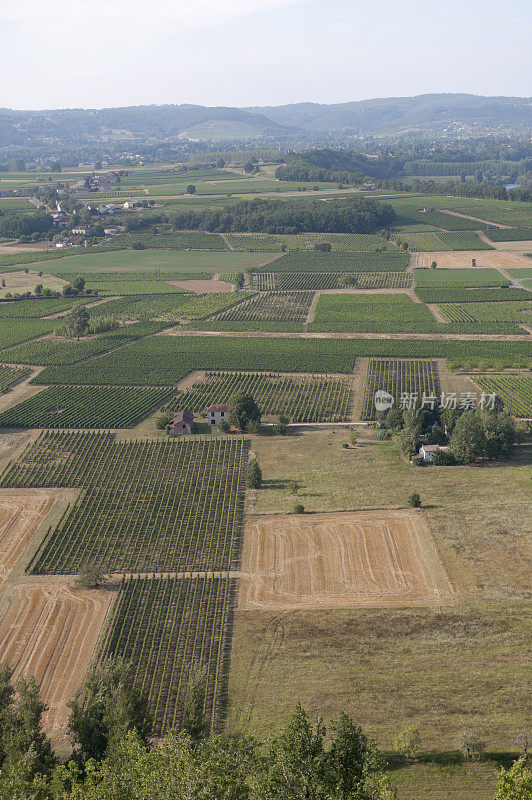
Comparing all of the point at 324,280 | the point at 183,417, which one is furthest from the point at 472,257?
the point at 183,417

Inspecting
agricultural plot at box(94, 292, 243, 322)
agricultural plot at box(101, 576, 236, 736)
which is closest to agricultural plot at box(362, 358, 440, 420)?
agricultural plot at box(101, 576, 236, 736)

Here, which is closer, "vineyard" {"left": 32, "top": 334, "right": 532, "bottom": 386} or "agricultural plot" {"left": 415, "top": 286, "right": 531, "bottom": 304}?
"vineyard" {"left": 32, "top": 334, "right": 532, "bottom": 386}

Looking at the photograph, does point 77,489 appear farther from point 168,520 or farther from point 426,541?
point 426,541

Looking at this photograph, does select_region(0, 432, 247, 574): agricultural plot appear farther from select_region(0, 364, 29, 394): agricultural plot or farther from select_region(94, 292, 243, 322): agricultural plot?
select_region(94, 292, 243, 322): agricultural plot

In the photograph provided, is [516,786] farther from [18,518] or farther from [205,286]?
[205,286]

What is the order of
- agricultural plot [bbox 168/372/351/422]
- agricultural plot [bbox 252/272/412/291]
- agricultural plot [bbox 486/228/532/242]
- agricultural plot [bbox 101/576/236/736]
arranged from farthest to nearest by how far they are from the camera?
agricultural plot [bbox 486/228/532/242] → agricultural plot [bbox 252/272/412/291] → agricultural plot [bbox 168/372/351/422] → agricultural plot [bbox 101/576/236/736]

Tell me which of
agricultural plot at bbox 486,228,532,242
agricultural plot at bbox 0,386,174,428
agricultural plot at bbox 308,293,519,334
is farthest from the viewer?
agricultural plot at bbox 486,228,532,242

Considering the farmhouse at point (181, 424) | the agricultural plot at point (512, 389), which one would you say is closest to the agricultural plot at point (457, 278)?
the agricultural plot at point (512, 389)

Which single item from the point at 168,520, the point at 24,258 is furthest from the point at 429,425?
the point at 24,258
